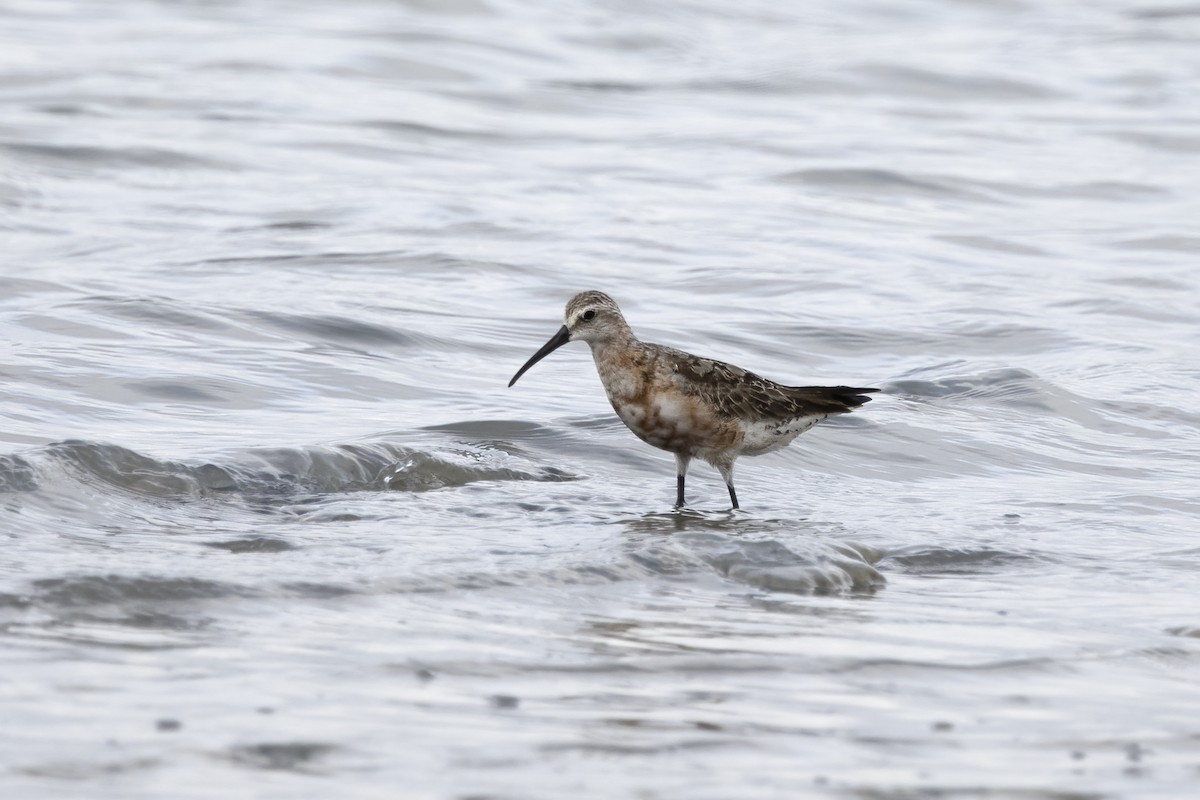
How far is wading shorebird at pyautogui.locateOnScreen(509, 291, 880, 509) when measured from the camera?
8.98 meters

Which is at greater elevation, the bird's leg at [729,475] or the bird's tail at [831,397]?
the bird's tail at [831,397]

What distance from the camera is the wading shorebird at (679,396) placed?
8977 millimetres

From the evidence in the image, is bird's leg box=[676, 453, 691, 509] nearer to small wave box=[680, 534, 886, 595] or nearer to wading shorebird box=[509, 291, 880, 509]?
wading shorebird box=[509, 291, 880, 509]

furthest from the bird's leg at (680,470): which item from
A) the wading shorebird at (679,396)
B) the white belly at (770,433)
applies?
the white belly at (770,433)

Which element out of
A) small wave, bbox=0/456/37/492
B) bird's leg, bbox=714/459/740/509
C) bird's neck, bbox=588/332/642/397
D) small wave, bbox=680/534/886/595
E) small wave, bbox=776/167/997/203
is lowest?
bird's leg, bbox=714/459/740/509

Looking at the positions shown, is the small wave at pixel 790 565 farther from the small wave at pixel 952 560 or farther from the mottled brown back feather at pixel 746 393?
the mottled brown back feather at pixel 746 393

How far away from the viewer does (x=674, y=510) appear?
8.99 meters

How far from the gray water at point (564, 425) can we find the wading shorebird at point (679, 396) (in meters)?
0.38

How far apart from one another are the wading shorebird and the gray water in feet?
1.25

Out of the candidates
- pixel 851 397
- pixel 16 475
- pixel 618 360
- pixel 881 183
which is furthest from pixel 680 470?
pixel 881 183

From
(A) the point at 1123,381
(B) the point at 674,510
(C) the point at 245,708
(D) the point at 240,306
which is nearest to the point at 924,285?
(A) the point at 1123,381

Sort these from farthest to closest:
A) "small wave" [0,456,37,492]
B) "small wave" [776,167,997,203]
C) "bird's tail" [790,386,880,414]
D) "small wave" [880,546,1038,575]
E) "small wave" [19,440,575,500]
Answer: "small wave" [776,167,997,203] → "bird's tail" [790,386,880,414] → "small wave" [19,440,575,500] → "small wave" [0,456,37,492] → "small wave" [880,546,1038,575]

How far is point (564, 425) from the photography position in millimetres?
10695

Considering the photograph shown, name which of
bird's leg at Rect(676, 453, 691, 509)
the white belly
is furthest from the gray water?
the white belly
